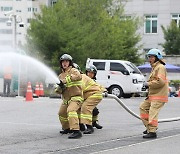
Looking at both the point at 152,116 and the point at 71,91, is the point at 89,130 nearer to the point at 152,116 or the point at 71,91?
the point at 71,91

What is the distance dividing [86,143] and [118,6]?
3956 centimetres

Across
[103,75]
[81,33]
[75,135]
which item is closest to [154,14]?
[81,33]

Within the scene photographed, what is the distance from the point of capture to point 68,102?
1239 cm

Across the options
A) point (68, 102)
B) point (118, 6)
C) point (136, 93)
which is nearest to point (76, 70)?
point (68, 102)

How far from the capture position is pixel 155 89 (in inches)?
481

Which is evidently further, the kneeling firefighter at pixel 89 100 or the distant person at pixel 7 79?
the distant person at pixel 7 79

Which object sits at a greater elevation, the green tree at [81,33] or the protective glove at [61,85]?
the green tree at [81,33]

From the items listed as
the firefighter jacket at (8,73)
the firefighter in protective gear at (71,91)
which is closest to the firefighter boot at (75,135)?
the firefighter in protective gear at (71,91)

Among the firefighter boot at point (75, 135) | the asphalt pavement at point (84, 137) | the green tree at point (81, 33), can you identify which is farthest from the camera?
the green tree at point (81, 33)

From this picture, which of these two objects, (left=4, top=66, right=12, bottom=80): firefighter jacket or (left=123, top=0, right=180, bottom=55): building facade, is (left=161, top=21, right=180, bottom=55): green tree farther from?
(left=4, top=66, right=12, bottom=80): firefighter jacket

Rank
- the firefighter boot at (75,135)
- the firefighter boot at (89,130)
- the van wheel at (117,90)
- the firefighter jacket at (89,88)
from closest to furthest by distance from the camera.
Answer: the firefighter boot at (75,135) → the firefighter boot at (89,130) → the firefighter jacket at (89,88) → the van wheel at (117,90)

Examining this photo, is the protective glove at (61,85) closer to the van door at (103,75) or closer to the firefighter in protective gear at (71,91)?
the firefighter in protective gear at (71,91)

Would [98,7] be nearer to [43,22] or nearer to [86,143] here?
[43,22]

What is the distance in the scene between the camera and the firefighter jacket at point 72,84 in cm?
1209
